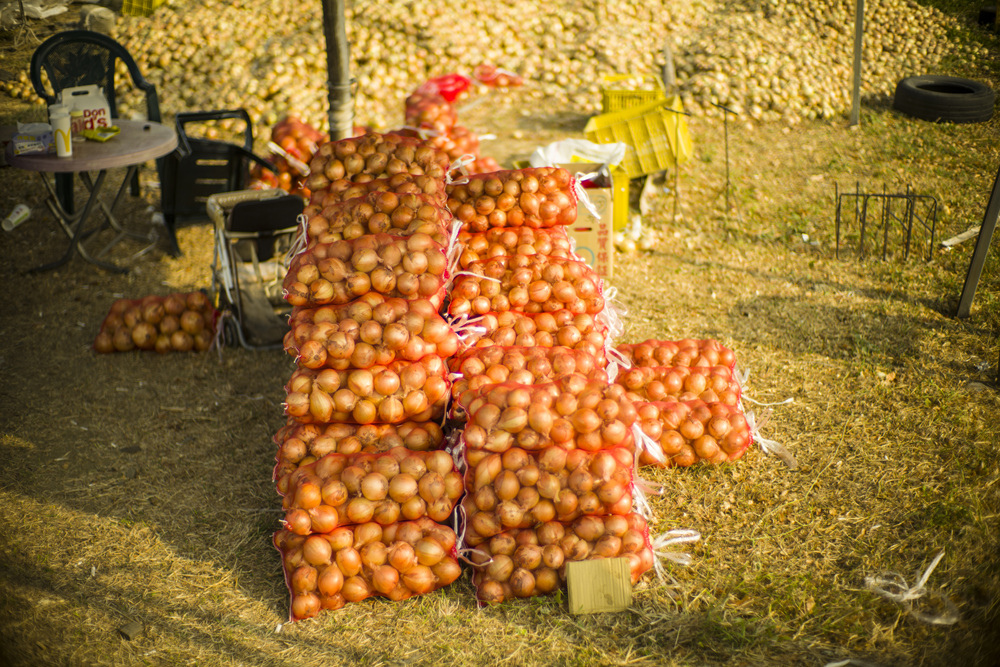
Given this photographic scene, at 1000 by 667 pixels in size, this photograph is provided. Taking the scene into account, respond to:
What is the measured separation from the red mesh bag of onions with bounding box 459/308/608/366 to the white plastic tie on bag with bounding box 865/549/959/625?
4.89ft

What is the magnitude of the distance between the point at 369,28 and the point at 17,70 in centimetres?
420

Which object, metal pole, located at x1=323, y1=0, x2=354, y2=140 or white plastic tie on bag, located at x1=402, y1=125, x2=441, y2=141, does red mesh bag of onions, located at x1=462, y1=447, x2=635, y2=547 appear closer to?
metal pole, located at x1=323, y1=0, x2=354, y2=140

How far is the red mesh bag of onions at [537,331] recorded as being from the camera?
3.39 metres

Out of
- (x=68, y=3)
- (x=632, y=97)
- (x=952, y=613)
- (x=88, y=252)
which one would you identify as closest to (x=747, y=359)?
(x=952, y=613)

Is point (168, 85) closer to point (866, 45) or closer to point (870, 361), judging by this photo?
point (870, 361)

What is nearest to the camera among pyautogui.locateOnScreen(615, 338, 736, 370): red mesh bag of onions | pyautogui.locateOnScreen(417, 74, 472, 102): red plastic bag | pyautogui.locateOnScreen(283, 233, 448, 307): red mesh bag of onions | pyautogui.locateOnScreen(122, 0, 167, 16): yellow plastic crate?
pyautogui.locateOnScreen(283, 233, 448, 307): red mesh bag of onions

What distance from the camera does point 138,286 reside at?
5605 mm

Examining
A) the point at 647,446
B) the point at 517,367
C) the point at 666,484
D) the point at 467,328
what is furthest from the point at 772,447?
the point at 467,328

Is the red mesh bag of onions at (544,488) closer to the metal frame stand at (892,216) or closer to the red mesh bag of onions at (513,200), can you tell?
the red mesh bag of onions at (513,200)

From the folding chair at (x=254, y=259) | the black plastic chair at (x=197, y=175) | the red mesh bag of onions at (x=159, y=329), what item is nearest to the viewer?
the folding chair at (x=254, y=259)

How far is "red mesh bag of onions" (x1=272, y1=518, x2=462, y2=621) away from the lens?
8.84 ft

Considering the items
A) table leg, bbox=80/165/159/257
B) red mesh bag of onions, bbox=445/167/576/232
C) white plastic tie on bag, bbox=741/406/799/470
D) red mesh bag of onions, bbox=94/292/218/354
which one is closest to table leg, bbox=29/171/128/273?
table leg, bbox=80/165/159/257

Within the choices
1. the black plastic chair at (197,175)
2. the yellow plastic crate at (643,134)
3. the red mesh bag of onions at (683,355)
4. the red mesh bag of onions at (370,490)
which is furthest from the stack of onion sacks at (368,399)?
the yellow plastic crate at (643,134)

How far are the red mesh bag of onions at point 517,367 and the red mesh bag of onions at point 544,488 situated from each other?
0.37 metres
